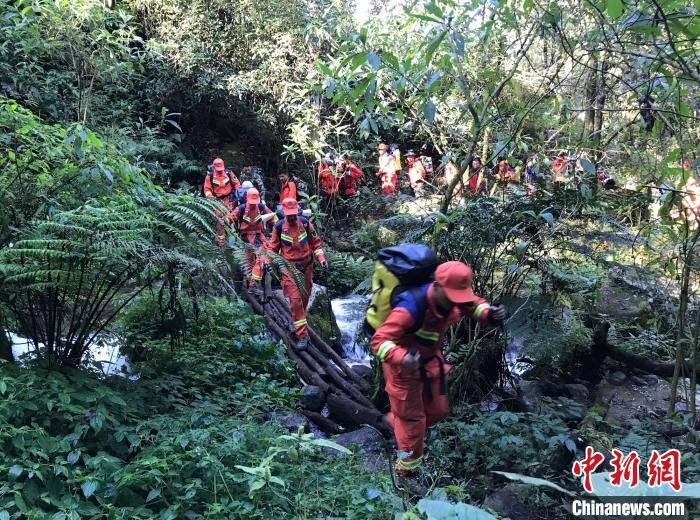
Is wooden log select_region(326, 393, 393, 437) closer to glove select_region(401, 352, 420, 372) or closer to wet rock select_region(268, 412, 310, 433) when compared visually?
wet rock select_region(268, 412, 310, 433)

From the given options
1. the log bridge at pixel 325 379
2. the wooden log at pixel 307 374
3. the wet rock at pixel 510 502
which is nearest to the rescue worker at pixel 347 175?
the log bridge at pixel 325 379

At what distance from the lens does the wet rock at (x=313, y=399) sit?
5877 millimetres

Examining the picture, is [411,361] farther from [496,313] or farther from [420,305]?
[496,313]

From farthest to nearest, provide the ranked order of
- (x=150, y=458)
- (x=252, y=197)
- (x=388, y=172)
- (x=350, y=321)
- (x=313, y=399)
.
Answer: (x=388, y=172)
(x=350, y=321)
(x=252, y=197)
(x=313, y=399)
(x=150, y=458)

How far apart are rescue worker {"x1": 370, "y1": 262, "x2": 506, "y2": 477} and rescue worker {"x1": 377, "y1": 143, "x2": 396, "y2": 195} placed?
12719 mm


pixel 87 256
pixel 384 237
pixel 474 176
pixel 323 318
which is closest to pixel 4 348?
pixel 87 256

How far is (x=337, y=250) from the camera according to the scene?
45.9 ft

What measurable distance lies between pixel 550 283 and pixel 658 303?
1.83 meters

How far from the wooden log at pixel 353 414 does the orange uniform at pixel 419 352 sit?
146 centimetres

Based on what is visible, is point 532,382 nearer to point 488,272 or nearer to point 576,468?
point 488,272

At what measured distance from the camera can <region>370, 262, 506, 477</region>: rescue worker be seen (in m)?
3.41

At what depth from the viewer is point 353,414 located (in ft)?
18.8

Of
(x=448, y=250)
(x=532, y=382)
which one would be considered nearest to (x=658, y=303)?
(x=532, y=382)

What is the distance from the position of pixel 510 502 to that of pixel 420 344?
1456 millimetres
